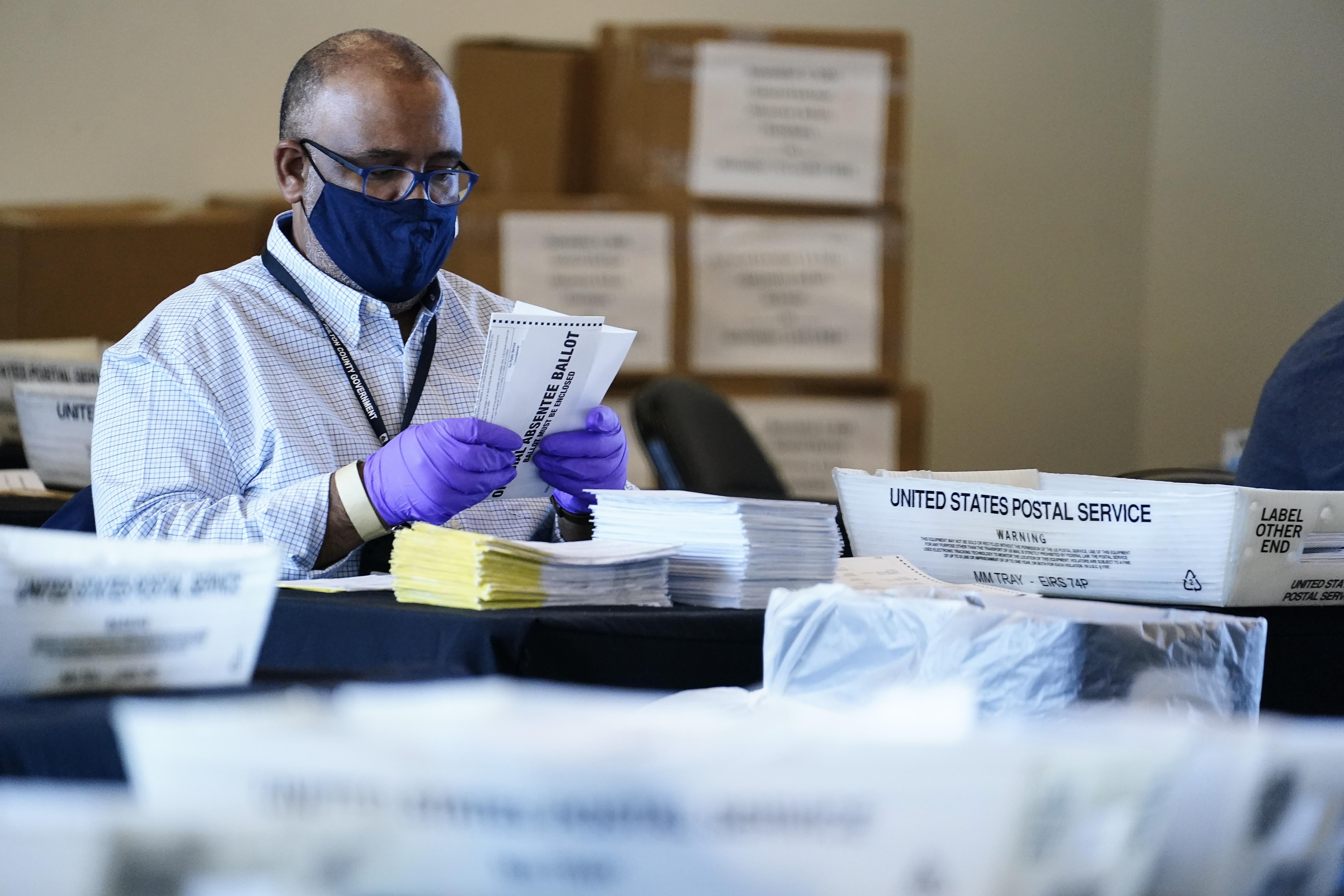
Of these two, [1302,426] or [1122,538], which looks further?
[1302,426]

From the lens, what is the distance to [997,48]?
4.21m

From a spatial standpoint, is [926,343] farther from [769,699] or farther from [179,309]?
[769,699]

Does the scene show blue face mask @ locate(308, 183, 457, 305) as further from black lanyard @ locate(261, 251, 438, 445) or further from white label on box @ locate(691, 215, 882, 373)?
white label on box @ locate(691, 215, 882, 373)

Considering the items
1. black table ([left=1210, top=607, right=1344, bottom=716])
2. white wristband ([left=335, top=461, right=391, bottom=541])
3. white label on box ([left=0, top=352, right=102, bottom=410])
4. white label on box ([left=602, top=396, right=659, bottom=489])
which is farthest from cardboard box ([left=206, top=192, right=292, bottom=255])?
black table ([left=1210, top=607, right=1344, bottom=716])

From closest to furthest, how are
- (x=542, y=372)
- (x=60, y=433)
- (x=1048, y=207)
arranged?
(x=542, y=372) → (x=60, y=433) → (x=1048, y=207)

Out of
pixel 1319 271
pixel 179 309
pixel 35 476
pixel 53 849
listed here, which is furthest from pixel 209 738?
pixel 1319 271

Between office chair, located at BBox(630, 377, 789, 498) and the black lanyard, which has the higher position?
the black lanyard

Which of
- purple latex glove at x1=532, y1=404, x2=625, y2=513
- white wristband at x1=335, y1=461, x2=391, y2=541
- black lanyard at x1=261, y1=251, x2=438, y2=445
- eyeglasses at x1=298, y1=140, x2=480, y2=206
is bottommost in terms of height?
white wristband at x1=335, y1=461, x2=391, y2=541

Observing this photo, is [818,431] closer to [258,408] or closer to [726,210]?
[726,210]

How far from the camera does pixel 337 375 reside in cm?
172

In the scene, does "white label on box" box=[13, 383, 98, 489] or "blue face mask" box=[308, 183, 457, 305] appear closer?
"blue face mask" box=[308, 183, 457, 305]

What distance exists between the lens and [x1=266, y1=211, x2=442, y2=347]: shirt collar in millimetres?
1750

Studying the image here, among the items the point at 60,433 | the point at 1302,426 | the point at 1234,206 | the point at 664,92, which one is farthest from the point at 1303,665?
the point at 1234,206

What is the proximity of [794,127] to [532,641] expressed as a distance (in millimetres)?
2799
